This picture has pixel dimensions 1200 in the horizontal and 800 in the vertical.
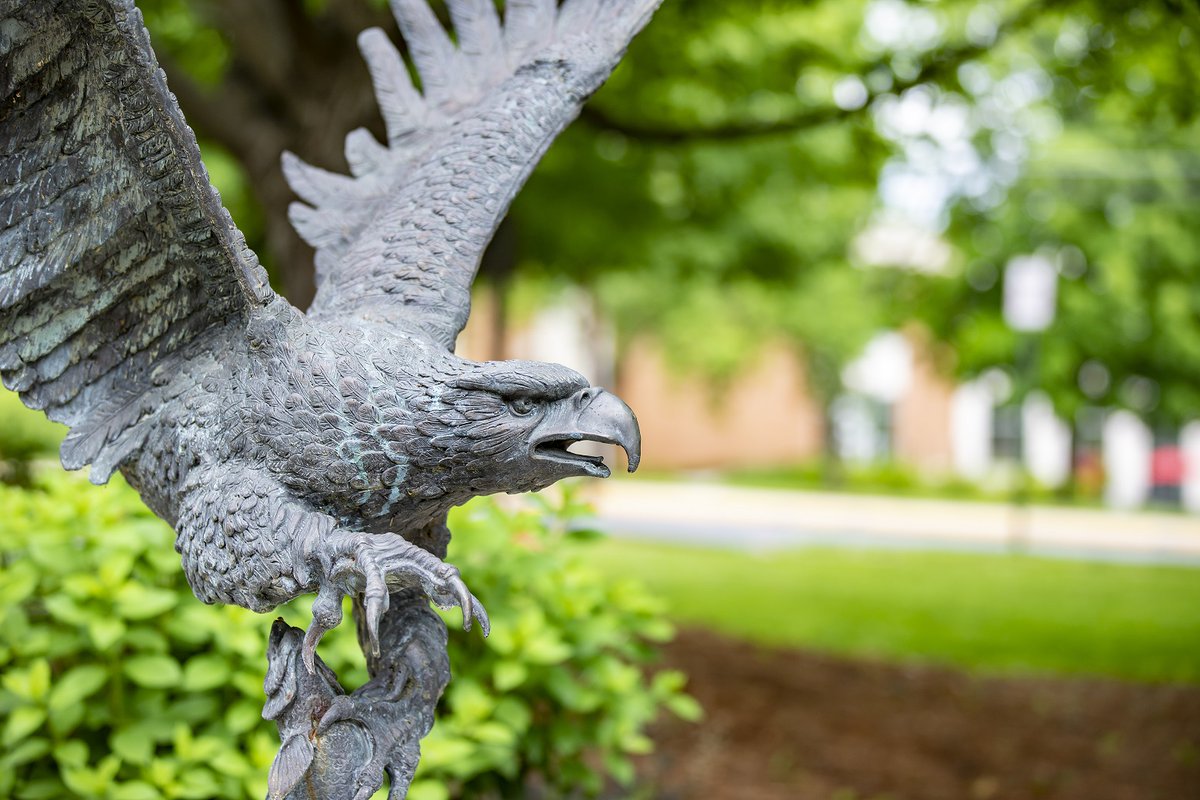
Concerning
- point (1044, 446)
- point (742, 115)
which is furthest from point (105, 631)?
point (1044, 446)

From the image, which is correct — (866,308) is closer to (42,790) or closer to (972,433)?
(972,433)

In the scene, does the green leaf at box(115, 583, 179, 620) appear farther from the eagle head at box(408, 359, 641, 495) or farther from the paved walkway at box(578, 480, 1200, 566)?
the paved walkway at box(578, 480, 1200, 566)

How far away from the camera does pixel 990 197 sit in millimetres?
18594

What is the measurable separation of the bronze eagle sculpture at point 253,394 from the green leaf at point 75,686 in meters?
0.97

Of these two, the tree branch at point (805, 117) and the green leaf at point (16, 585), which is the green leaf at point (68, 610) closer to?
the green leaf at point (16, 585)

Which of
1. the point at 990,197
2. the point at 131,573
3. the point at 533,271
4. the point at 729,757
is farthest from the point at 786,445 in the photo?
the point at 131,573

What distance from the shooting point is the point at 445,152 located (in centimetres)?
277

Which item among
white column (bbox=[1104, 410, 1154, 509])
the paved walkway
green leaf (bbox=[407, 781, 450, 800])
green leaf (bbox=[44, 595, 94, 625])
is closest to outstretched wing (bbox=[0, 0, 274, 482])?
green leaf (bbox=[44, 595, 94, 625])

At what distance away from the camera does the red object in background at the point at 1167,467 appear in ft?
76.1

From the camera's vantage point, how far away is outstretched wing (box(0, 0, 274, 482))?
2.06 m

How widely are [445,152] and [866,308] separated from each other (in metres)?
19.8

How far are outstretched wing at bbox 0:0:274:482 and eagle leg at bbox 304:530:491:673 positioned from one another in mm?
609

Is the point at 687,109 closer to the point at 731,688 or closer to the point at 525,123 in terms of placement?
the point at 731,688

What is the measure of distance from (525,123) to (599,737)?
2.18 meters
